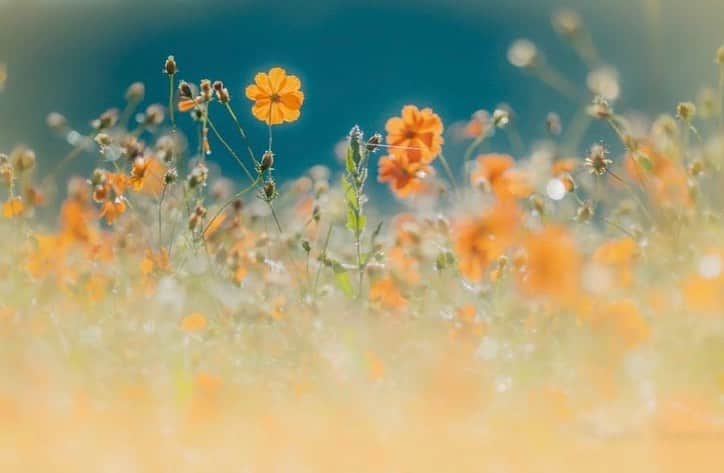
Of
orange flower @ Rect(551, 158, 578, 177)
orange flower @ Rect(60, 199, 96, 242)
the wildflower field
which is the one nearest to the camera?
the wildflower field

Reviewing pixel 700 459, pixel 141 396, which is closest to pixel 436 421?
pixel 700 459

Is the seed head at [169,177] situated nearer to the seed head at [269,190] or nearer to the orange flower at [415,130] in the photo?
the seed head at [269,190]

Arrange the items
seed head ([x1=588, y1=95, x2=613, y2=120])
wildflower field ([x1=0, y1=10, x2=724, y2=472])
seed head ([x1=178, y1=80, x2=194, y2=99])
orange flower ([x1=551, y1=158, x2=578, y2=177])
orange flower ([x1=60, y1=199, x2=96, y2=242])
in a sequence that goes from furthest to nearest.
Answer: orange flower ([x1=60, y1=199, x2=96, y2=242]) → orange flower ([x1=551, y1=158, x2=578, y2=177]) → seed head ([x1=178, y1=80, x2=194, y2=99]) → seed head ([x1=588, y1=95, x2=613, y2=120]) → wildflower field ([x1=0, y1=10, x2=724, y2=472])

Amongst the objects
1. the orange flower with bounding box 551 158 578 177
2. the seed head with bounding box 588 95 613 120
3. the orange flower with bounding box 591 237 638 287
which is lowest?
the orange flower with bounding box 591 237 638 287

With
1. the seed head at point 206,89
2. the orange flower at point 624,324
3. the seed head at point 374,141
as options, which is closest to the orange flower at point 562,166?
the seed head at point 374,141

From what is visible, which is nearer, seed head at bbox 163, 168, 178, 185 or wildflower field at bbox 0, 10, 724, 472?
wildflower field at bbox 0, 10, 724, 472

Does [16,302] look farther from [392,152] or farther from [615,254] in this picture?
[615,254]

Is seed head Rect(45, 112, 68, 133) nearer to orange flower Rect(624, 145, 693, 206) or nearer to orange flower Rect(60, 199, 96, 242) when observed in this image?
orange flower Rect(60, 199, 96, 242)

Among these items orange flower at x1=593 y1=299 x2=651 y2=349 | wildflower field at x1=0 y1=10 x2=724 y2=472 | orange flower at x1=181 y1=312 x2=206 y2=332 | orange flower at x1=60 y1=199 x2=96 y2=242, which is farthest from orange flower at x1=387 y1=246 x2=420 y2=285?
orange flower at x1=60 y1=199 x2=96 y2=242
